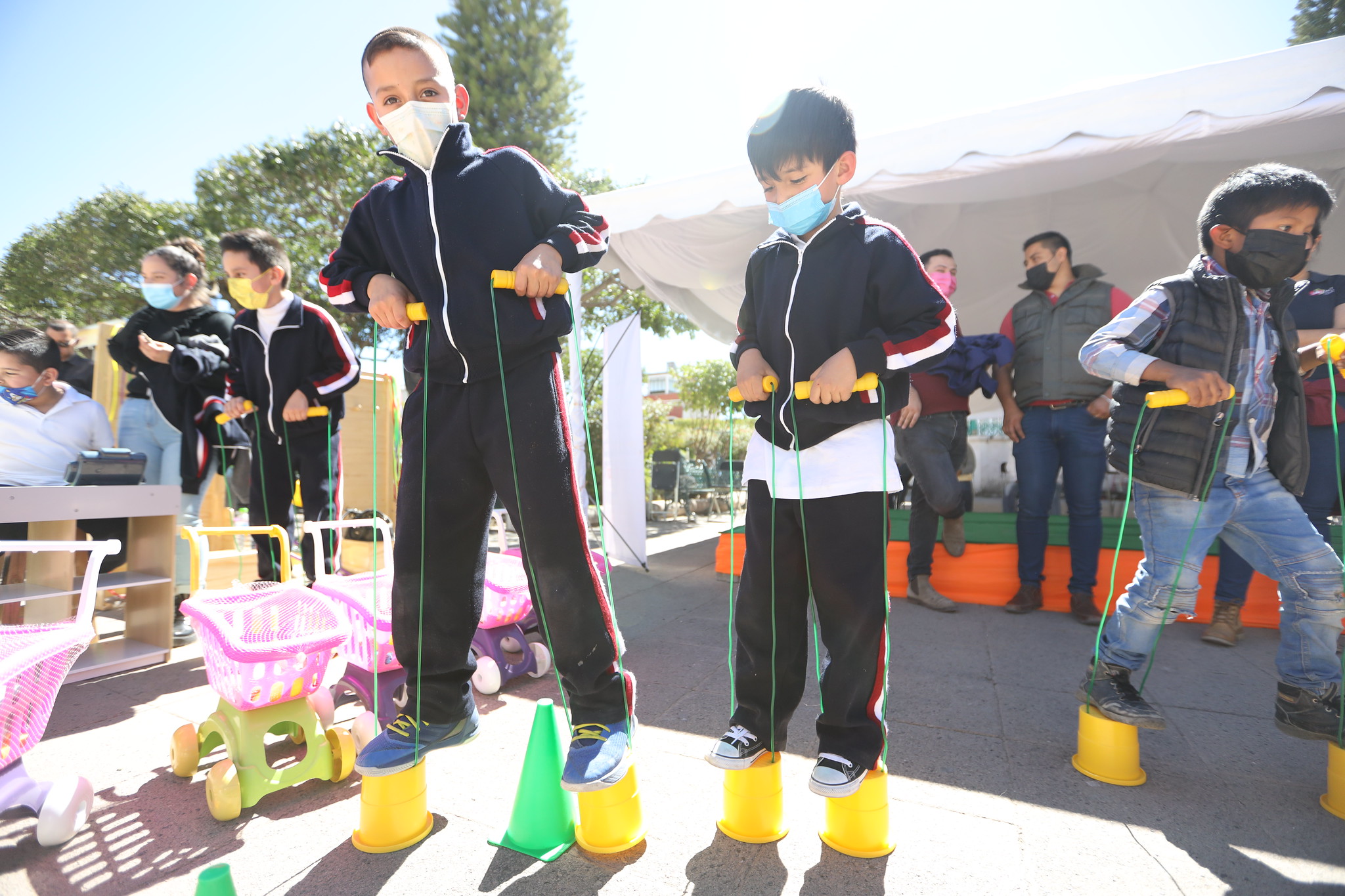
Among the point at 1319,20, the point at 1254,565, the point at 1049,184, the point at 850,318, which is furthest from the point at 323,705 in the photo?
the point at 1319,20

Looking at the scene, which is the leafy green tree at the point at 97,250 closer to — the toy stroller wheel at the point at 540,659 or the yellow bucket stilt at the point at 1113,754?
the toy stroller wheel at the point at 540,659

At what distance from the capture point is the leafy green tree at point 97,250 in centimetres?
970

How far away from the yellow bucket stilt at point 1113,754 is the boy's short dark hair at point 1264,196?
1.42 metres

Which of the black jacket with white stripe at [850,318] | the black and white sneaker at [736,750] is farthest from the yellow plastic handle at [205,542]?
the black jacket with white stripe at [850,318]

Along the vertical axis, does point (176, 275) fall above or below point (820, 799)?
above

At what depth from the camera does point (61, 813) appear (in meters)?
1.60

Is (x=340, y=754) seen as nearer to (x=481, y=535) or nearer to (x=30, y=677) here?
(x=30, y=677)

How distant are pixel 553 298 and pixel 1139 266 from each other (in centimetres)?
721

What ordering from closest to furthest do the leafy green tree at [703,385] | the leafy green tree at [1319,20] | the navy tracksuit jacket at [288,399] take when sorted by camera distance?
the navy tracksuit jacket at [288,399] < the leafy green tree at [1319,20] < the leafy green tree at [703,385]

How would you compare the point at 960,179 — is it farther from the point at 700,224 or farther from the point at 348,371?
the point at 348,371

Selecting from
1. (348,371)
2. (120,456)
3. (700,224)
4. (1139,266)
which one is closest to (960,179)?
(700,224)

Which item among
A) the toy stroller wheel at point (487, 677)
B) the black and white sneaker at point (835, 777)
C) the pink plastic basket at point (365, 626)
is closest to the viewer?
the black and white sneaker at point (835, 777)

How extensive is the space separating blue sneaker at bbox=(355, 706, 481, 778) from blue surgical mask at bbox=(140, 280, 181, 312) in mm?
2982

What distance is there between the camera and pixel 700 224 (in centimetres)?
534
